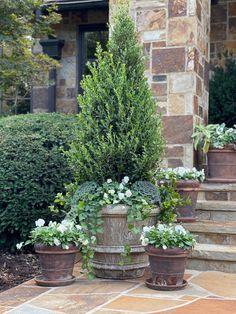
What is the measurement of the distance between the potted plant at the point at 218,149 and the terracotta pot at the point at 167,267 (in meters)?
1.83

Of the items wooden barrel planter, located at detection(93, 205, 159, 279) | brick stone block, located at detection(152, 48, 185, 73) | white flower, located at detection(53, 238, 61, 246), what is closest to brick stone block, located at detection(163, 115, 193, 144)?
brick stone block, located at detection(152, 48, 185, 73)

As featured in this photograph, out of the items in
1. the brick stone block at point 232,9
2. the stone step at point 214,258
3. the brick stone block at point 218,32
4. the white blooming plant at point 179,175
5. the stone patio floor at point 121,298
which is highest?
the brick stone block at point 232,9

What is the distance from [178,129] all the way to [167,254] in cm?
204

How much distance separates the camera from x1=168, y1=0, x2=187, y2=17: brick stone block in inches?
206

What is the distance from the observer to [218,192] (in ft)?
16.3

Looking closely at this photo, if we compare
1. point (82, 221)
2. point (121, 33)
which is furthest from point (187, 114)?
point (82, 221)

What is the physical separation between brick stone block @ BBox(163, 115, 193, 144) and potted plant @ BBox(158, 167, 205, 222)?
735 mm

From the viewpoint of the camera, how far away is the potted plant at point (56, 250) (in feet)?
11.8

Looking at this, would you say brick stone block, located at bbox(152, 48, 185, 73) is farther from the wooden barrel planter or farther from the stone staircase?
the wooden barrel planter

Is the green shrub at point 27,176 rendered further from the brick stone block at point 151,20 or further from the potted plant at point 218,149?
the brick stone block at point 151,20

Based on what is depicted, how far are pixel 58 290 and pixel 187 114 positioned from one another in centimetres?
244

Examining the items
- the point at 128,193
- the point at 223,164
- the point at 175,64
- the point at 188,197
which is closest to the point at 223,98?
the point at 175,64

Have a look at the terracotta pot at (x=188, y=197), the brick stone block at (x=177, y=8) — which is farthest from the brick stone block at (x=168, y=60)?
the terracotta pot at (x=188, y=197)

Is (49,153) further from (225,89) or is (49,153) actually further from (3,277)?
(225,89)
